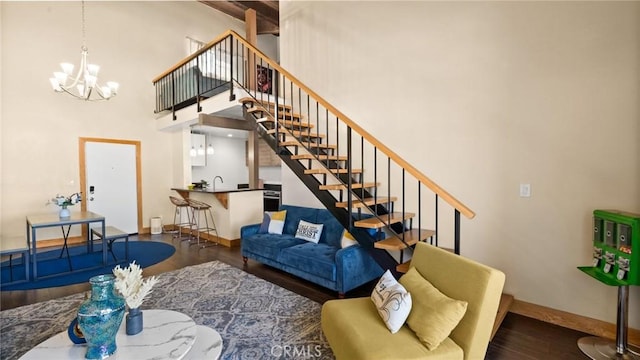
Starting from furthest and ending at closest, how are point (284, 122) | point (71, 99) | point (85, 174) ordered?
point (85, 174), point (71, 99), point (284, 122)

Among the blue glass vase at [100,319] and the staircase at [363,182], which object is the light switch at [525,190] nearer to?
the staircase at [363,182]

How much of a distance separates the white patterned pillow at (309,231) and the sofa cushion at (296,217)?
0.45 feet

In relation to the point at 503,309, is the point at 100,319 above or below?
above

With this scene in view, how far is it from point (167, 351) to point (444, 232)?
2.83m

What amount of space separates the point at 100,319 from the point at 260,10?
712 cm

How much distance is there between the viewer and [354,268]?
3.17 metres

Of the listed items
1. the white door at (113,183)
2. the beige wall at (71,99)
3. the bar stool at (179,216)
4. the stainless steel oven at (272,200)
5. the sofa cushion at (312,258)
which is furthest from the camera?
the stainless steel oven at (272,200)

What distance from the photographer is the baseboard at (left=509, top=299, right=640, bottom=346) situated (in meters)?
2.46

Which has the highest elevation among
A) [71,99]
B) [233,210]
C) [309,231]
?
[71,99]

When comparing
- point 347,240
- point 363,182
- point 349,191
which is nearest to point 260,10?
point 363,182

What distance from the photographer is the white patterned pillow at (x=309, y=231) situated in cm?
396

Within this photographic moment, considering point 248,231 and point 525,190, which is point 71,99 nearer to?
point 248,231

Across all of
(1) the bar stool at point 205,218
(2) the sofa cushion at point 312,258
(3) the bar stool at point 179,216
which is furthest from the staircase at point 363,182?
(3) the bar stool at point 179,216

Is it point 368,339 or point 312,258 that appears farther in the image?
point 312,258
